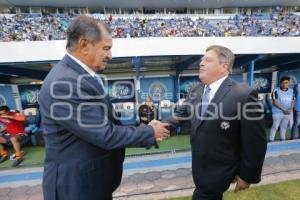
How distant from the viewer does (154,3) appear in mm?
21078

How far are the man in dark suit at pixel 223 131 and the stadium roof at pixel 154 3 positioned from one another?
20.1 meters

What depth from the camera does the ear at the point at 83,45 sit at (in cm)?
152

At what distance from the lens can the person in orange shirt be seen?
5648mm

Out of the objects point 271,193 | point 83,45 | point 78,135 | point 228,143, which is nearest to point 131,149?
point 271,193

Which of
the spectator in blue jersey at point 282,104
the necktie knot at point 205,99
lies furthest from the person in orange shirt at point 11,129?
the spectator in blue jersey at point 282,104

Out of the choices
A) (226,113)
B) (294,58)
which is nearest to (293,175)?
(226,113)

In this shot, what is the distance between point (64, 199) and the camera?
5.33 feet

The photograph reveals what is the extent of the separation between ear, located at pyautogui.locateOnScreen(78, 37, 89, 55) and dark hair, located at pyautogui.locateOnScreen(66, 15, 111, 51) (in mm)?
23

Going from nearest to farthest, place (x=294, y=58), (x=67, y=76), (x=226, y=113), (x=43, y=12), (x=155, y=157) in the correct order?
(x=67, y=76) < (x=226, y=113) < (x=155, y=157) < (x=294, y=58) < (x=43, y=12)

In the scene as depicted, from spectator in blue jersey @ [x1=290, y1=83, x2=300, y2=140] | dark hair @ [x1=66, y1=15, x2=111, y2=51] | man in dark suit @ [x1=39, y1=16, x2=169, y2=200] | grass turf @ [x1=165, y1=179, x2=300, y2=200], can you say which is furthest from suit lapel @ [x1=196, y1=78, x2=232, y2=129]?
spectator in blue jersey @ [x1=290, y1=83, x2=300, y2=140]

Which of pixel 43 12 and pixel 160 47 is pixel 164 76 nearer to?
pixel 160 47

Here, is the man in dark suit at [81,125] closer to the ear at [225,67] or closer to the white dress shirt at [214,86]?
the white dress shirt at [214,86]

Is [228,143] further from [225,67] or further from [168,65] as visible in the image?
[168,65]

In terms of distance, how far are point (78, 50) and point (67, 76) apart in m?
0.20
